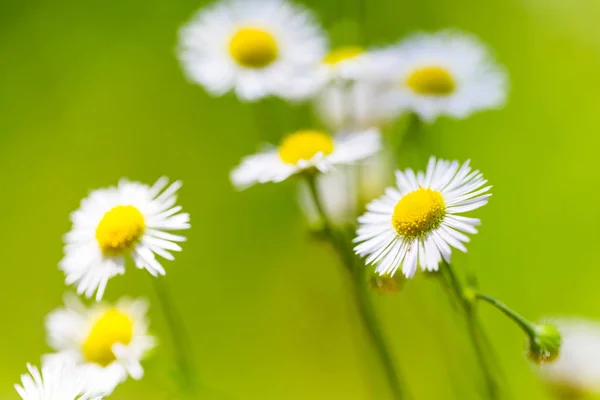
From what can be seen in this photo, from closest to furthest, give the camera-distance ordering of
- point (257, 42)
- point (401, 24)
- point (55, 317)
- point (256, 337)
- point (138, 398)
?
point (55, 317) → point (257, 42) → point (138, 398) → point (256, 337) → point (401, 24)

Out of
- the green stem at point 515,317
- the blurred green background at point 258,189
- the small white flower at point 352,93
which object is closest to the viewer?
the green stem at point 515,317

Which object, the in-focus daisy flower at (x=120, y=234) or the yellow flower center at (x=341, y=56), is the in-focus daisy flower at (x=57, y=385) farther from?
the yellow flower center at (x=341, y=56)

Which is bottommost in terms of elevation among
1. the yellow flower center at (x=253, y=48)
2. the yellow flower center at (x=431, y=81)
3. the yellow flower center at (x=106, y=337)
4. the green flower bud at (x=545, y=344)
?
the green flower bud at (x=545, y=344)

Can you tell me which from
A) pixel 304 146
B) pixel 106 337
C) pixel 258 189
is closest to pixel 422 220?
pixel 304 146

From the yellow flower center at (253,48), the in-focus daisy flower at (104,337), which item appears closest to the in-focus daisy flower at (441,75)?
the yellow flower center at (253,48)

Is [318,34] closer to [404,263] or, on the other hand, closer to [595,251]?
[404,263]

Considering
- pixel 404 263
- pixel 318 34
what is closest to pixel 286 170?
pixel 404 263

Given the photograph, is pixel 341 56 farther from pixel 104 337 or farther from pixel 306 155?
pixel 104 337
